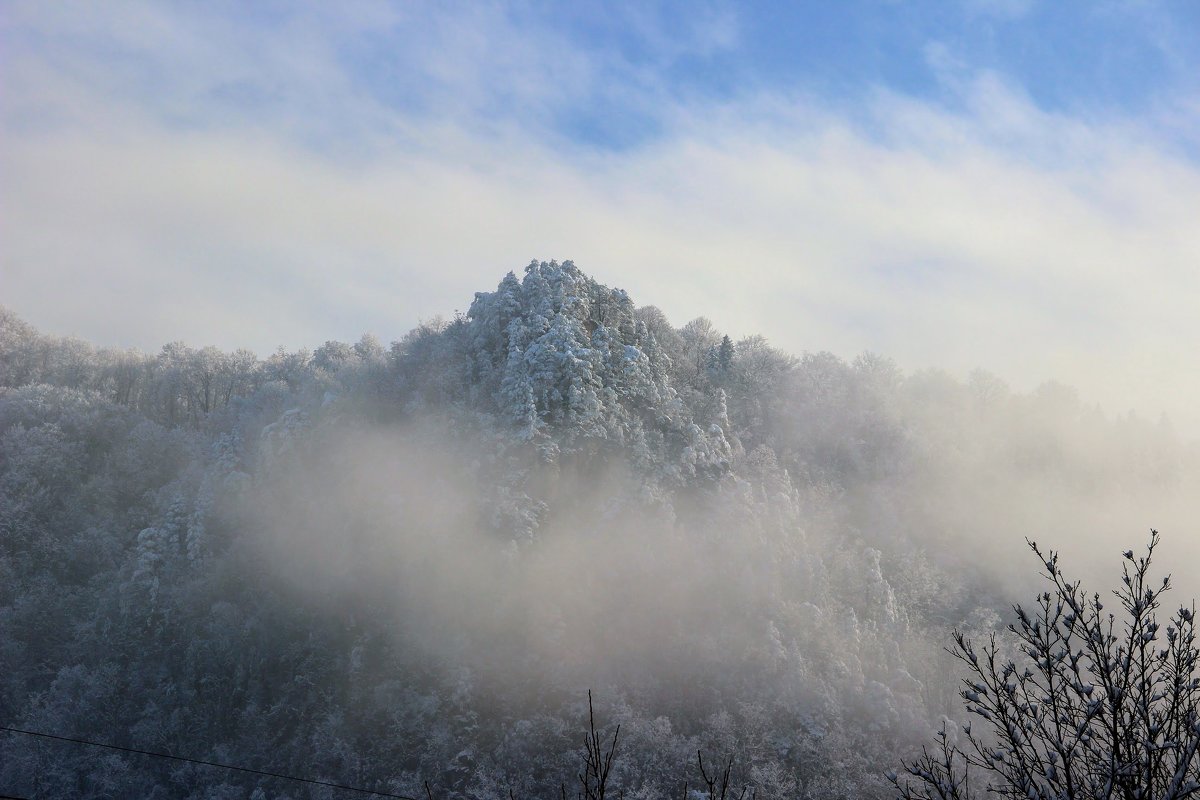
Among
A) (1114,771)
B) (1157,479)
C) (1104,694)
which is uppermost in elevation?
(1157,479)

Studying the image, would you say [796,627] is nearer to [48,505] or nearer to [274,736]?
[274,736]

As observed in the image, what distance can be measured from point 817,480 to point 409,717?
3964 centimetres

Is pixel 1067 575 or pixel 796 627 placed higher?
pixel 1067 575

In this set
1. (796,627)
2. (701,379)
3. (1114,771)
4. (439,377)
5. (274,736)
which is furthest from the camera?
(701,379)

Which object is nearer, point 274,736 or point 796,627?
point 274,736

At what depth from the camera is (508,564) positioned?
182 ft

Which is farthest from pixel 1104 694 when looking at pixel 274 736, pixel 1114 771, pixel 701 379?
pixel 701 379

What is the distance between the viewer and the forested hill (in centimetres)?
4559

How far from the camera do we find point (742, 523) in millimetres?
58188

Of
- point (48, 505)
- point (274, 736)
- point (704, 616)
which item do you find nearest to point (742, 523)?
point (704, 616)

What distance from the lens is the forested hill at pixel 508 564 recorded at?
45.6 metres

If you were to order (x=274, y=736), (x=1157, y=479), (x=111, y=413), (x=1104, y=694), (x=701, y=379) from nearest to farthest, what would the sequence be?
1. (x=1104, y=694)
2. (x=274, y=736)
3. (x=111, y=413)
4. (x=701, y=379)
5. (x=1157, y=479)

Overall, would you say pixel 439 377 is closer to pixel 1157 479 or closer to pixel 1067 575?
pixel 1067 575

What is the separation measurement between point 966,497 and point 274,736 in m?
62.2
